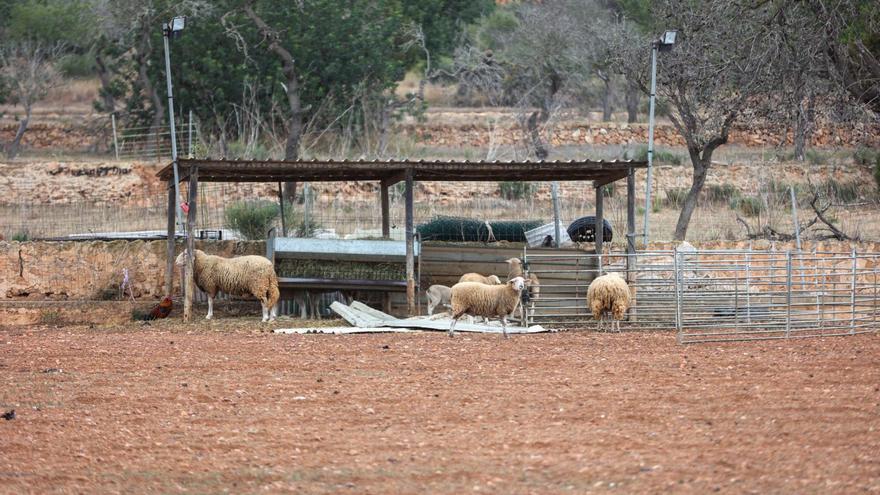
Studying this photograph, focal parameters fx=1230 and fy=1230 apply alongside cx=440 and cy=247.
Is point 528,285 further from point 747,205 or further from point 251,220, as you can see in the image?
point 747,205

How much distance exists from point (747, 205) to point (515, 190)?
652 cm

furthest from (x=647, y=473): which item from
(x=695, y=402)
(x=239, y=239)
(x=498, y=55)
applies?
(x=498, y=55)

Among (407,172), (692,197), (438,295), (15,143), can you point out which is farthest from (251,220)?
(15,143)

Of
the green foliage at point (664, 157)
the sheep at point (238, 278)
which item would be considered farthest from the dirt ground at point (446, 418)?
the green foliage at point (664, 157)

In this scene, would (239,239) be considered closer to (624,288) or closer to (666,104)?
(624,288)

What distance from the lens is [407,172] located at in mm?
19875

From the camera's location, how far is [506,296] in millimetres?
16703

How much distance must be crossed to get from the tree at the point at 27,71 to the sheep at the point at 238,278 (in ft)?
78.5

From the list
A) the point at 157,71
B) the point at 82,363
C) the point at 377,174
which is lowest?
the point at 82,363

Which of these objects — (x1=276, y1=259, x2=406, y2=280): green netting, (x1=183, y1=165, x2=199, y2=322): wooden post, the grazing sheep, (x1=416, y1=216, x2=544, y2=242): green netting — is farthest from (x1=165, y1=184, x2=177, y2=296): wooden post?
(x1=416, y1=216, x2=544, y2=242): green netting

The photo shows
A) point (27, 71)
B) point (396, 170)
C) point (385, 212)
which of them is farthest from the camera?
point (27, 71)

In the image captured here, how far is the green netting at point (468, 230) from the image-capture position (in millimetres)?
22750

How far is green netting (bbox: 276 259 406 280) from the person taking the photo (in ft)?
65.5

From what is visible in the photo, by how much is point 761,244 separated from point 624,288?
7669 millimetres
